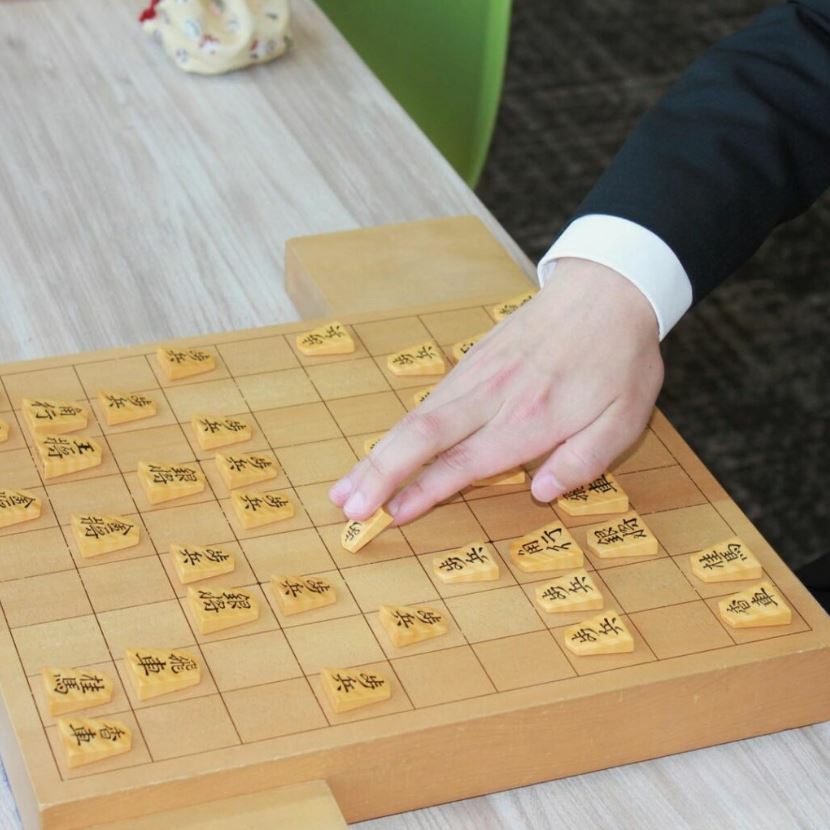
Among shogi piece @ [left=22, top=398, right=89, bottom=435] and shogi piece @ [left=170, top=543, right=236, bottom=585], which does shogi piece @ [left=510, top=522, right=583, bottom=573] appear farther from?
shogi piece @ [left=22, top=398, right=89, bottom=435]

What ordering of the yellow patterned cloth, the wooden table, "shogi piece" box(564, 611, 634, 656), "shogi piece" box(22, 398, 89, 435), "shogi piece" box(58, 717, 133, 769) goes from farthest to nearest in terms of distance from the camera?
the yellow patterned cloth → the wooden table → "shogi piece" box(22, 398, 89, 435) → "shogi piece" box(564, 611, 634, 656) → "shogi piece" box(58, 717, 133, 769)

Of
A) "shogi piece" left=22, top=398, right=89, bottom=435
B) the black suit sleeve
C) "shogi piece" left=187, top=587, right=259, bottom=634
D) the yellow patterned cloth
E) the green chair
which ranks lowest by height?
the green chair

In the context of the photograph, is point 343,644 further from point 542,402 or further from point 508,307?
point 508,307

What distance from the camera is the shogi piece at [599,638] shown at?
79cm

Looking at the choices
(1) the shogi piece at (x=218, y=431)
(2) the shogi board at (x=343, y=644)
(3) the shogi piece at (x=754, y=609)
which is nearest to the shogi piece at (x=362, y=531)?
(2) the shogi board at (x=343, y=644)

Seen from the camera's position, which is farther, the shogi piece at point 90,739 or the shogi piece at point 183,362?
the shogi piece at point 183,362

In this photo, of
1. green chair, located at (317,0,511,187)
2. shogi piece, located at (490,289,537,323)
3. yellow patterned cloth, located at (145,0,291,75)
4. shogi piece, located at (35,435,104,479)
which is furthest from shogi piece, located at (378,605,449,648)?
green chair, located at (317,0,511,187)

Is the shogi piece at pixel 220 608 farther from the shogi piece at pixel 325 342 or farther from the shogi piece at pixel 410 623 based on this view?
the shogi piece at pixel 325 342

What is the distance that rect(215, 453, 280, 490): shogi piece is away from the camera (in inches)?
34.3

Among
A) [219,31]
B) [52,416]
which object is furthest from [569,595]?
→ [219,31]

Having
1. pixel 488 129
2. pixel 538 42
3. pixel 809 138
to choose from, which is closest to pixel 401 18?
pixel 488 129

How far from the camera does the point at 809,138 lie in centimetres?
104

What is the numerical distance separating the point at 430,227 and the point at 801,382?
1333mm

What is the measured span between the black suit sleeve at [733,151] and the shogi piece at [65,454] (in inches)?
15.1
